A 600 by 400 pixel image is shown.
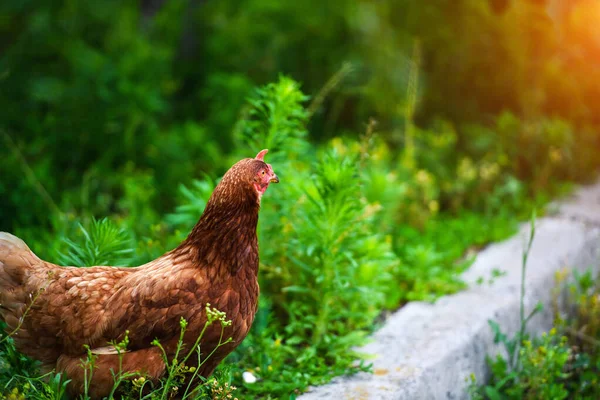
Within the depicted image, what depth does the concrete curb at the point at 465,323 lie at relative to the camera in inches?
121

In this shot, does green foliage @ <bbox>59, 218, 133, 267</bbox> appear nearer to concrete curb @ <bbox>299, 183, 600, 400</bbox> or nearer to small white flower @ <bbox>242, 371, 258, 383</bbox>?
small white flower @ <bbox>242, 371, 258, 383</bbox>

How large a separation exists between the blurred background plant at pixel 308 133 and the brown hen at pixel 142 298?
33 cm

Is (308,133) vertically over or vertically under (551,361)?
over

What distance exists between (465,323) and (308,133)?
279cm

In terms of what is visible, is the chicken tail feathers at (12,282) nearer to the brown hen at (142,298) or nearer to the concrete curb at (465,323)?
the brown hen at (142,298)

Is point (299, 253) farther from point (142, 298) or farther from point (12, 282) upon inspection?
point (12, 282)

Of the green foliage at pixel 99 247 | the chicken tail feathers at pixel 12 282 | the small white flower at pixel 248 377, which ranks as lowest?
the small white flower at pixel 248 377

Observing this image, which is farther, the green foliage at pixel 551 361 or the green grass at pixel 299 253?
the green foliage at pixel 551 361

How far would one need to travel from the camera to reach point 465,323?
360 centimetres

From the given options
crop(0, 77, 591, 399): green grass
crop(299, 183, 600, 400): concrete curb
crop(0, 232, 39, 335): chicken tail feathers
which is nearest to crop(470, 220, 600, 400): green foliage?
crop(299, 183, 600, 400): concrete curb

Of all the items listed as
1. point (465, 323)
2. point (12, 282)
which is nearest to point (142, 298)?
point (12, 282)

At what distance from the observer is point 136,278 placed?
254 cm

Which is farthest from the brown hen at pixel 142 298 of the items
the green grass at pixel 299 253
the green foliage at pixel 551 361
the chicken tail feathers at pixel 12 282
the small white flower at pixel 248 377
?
the green foliage at pixel 551 361

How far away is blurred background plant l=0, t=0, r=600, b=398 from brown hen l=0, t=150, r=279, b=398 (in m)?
0.33
